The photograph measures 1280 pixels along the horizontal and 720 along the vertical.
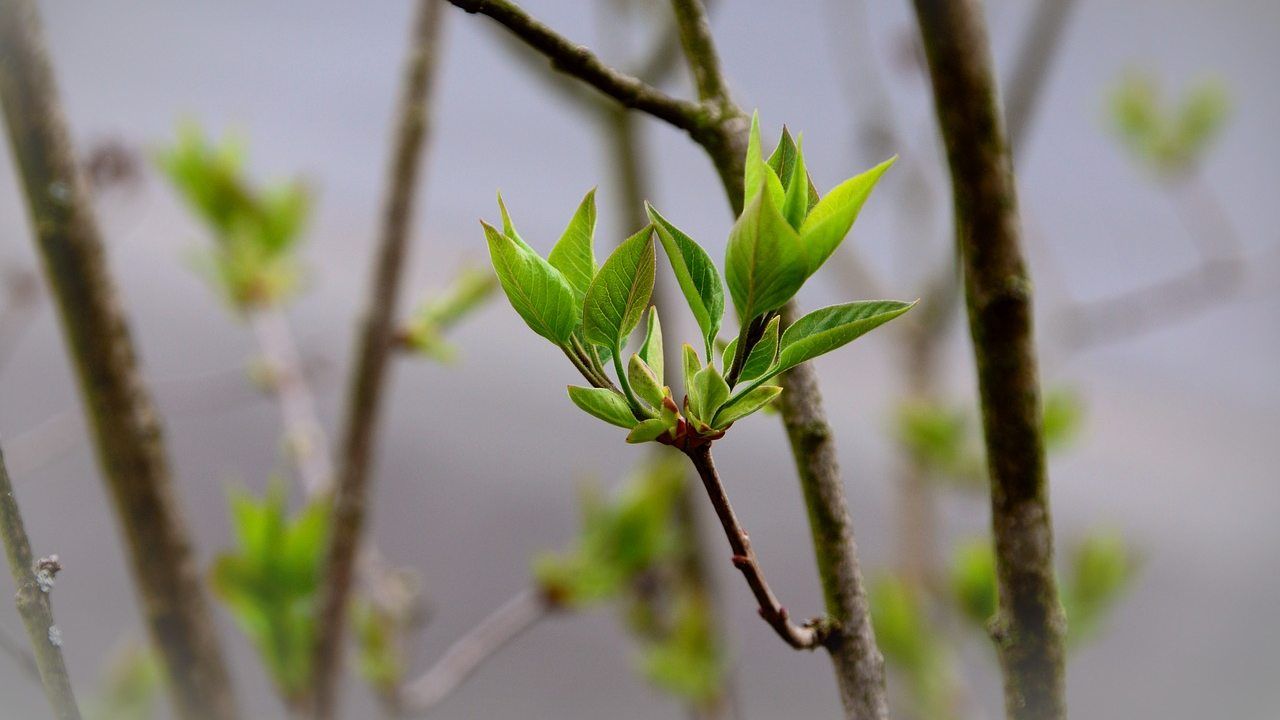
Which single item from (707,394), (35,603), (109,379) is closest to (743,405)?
(707,394)

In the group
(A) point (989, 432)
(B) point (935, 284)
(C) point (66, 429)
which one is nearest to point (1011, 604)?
(A) point (989, 432)

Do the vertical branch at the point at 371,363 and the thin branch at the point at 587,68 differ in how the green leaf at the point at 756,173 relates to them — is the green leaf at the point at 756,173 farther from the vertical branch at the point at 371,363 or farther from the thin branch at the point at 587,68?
the vertical branch at the point at 371,363

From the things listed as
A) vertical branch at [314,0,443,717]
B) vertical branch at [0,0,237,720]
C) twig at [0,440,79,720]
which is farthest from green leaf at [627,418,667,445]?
vertical branch at [314,0,443,717]

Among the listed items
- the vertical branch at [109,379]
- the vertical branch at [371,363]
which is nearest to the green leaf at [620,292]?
the vertical branch at [109,379]

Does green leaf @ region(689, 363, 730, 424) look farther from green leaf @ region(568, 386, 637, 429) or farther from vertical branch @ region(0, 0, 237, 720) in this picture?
vertical branch @ region(0, 0, 237, 720)

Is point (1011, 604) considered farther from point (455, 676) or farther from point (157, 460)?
point (455, 676)

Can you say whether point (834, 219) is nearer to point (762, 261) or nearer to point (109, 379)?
point (762, 261)

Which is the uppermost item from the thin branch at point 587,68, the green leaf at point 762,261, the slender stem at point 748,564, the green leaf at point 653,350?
the thin branch at point 587,68
